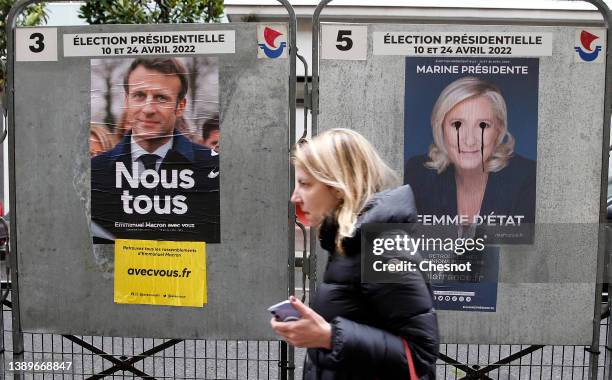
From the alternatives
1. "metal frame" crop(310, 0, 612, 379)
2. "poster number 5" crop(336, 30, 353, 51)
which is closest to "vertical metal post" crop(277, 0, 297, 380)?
"metal frame" crop(310, 0, 612, 379)

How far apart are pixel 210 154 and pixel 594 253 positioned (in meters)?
2.09

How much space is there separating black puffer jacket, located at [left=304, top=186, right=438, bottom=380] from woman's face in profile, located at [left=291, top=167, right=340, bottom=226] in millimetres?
160

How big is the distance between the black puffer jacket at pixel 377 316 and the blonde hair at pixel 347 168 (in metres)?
0.07

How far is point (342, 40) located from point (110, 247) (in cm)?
167

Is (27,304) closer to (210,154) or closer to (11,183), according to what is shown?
(11,183)

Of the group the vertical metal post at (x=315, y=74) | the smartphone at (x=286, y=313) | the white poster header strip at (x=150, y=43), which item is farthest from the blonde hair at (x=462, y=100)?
the smartphone at (x=286, y=313)

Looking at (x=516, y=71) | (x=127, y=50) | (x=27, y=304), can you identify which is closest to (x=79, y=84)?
(x=127, y=50)

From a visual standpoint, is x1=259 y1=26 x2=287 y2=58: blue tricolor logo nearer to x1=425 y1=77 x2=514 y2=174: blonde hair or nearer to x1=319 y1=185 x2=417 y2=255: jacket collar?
x1=425 y1=77 x2=514 y2=174: blonde hair

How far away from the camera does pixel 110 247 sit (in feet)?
11.0

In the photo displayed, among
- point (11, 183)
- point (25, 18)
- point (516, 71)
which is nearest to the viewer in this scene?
point (516, 71)

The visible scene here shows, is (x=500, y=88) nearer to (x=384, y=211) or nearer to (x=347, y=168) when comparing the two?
(x=347, y=168)

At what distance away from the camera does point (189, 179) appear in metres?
3.28

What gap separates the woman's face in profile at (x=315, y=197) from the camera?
6.72ft

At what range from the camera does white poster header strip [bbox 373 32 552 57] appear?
10.3ft
